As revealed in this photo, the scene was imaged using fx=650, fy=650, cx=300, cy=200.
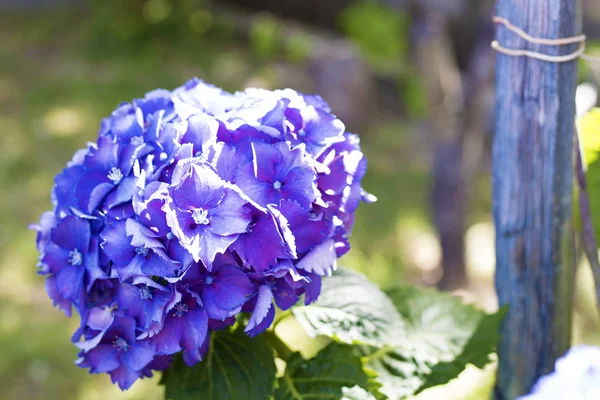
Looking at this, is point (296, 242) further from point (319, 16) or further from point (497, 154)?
point (319, 16)

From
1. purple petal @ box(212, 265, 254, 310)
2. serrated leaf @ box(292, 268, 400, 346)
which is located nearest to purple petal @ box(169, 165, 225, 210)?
purple petal @ box(212, 265, 254, 310)

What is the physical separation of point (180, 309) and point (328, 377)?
1.16ft

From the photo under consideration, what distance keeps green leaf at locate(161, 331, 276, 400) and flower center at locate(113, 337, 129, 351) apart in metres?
0.14

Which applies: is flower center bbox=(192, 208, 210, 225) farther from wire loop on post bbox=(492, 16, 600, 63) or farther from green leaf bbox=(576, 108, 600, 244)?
green leaf bbox=(576, 108, 600, 244)

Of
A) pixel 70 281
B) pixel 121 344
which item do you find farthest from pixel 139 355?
pixel 70 281

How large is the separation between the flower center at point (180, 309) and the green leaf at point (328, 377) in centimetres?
31

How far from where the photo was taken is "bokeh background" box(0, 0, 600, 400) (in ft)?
10.3

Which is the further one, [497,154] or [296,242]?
[497,154]

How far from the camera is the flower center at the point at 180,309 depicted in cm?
100

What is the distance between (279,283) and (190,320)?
149 millimetres

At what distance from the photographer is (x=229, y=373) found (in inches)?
45.9

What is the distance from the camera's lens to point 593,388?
1.03 meters

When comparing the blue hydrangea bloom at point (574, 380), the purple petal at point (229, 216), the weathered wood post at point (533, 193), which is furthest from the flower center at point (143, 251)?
the weathered wood post at point (533, 193)

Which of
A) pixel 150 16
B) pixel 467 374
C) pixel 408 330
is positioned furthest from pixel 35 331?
pixel 150 16
